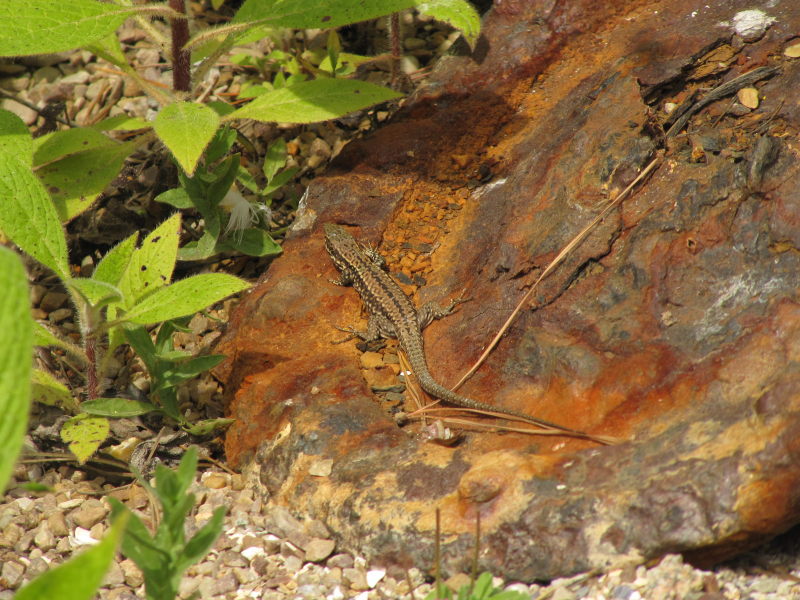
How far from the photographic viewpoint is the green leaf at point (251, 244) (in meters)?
4.65

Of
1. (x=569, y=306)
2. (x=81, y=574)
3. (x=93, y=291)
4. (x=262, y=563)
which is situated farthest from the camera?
(x=569, y=306)

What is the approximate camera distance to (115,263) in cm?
382

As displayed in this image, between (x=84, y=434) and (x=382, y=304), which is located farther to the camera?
(x=382, y=304)

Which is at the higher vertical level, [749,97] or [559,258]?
[749,97]

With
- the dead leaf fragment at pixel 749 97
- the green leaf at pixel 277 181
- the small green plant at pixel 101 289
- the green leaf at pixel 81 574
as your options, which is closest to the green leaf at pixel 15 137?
the small green plant at pixel 101 289

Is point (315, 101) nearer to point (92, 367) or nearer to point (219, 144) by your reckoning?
point (219, 144)

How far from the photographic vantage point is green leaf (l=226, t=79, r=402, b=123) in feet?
14.6

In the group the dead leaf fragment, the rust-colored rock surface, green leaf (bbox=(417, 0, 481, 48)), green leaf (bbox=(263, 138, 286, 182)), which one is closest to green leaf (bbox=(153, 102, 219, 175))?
the rust-colored rock surface

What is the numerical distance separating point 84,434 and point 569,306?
2.43 metres

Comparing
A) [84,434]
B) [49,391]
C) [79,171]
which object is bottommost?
[84,434]

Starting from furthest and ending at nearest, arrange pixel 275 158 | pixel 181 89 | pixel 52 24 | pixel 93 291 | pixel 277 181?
pixel 275 158, pixel 277 181, pixel 181 89, pixel 52 24, pixel 93 291

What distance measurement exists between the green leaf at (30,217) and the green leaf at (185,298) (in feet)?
1.21

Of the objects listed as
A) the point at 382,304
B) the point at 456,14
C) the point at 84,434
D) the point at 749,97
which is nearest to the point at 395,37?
the point at 456,14

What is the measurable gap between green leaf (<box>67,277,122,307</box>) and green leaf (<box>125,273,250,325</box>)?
15cm
